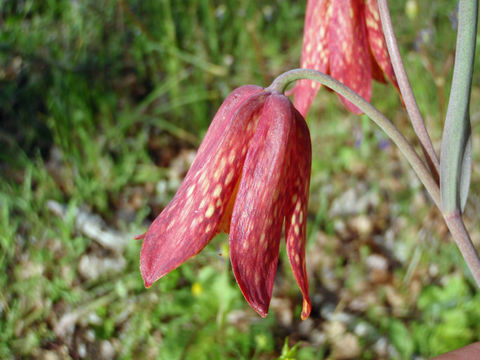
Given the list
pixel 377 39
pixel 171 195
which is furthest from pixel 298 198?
pixel 171 195

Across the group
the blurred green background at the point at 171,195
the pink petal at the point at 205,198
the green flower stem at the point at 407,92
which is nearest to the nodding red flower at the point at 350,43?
the green flower stem at the point at 407,92

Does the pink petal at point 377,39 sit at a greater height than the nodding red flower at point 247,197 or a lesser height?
greater

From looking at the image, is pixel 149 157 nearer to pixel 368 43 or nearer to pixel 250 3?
pixel 250 3

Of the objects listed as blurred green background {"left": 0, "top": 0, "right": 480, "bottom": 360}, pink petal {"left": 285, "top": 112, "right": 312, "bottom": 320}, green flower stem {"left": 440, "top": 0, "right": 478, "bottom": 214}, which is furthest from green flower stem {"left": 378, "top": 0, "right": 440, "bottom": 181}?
blurred green background {"left": 0, "top": 0, "right": 480, "bottom": 360}

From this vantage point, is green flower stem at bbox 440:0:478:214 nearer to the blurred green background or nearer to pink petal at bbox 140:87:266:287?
pink petal at bbox 140:87:266:287

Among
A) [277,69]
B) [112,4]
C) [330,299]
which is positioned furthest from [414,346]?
[112,4]

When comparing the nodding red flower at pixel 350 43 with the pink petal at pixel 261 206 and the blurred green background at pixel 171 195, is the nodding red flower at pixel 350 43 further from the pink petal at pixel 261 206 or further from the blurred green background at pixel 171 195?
the blurred green background at pixel 171 195
